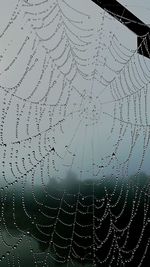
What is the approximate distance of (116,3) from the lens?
3914mm

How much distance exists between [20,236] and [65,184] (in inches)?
28.7

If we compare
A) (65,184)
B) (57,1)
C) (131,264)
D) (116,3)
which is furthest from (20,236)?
(131,264)

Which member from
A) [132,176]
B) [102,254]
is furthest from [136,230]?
[132,176]

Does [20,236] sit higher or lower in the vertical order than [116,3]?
lower

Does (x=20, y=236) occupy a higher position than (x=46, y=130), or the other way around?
(x=46, y=130)

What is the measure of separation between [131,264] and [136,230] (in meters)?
1.08

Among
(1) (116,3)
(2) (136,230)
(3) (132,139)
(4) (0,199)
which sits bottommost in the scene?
(2) (136,230)

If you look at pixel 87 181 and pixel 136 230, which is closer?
pixel 87 181

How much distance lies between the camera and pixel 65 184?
5.95 metres

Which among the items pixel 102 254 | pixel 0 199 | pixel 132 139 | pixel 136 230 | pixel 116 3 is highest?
pixel 116 3

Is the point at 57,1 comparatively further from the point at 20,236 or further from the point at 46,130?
the point at 20,236

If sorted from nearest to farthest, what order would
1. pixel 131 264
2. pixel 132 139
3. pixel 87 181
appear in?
pixel 132 139
pixel 87 181
pixel 131 264

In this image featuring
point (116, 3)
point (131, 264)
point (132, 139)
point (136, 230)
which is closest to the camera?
point (116, 3)

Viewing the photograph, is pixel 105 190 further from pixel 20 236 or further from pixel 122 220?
pixel 122 220
